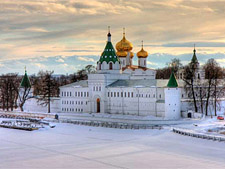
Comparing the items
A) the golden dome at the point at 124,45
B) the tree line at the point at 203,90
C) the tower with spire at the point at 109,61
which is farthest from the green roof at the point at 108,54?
the tree line at the point at 203,90

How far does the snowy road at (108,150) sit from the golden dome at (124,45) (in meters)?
28.9

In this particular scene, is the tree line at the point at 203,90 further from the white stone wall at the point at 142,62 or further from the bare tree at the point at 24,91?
the bare tree at the point at 24,91

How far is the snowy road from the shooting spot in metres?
27.1

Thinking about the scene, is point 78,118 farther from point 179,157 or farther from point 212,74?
point 179,157

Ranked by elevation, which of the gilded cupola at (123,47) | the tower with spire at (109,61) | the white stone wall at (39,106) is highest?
the gilded cupola at (123,47)

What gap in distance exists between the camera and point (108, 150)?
104 feet

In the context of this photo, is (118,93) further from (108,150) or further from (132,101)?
(108,150)

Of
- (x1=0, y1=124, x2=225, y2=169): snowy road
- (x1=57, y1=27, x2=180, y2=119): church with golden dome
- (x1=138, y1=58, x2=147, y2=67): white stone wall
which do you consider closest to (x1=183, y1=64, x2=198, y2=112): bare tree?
(x1=57, y1=27, x2=180, y2=119): church with golden dome

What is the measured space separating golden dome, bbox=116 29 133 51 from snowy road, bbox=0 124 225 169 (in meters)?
28.9

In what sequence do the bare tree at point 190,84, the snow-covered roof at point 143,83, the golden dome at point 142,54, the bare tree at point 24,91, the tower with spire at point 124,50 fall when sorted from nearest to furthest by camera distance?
the snow-covered roof at point 143,83
the bare tree at point 190,84
the bare tree at point 24,91
the tower with spire at point 124,50
the golden dome at point 142,54

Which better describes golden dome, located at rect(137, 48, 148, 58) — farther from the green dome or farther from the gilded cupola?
the green dome

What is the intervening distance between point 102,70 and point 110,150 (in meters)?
28.7

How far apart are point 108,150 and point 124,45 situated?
3985 centimetres

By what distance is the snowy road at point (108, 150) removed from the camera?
27125 mm
